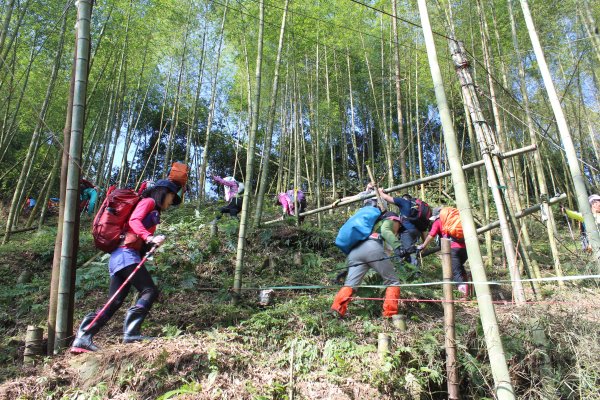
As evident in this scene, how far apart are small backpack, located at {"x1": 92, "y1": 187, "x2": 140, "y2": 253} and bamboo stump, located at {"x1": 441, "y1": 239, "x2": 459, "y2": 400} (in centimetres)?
246

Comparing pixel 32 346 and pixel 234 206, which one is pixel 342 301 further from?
pixel 234 206

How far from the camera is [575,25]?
7.57 meters

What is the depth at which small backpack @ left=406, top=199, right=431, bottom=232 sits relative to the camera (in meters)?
5.86

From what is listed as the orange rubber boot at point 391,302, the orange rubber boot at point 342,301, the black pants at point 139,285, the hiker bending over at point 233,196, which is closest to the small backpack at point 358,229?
the orange rubber boot at point 342,301

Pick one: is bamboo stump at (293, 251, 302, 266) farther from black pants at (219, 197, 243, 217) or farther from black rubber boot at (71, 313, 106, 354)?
black rubber boot at (71, 313, 106, 354)

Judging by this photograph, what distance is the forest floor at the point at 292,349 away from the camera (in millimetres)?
2750

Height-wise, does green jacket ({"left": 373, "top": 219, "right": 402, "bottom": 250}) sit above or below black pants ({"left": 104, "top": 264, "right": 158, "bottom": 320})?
above

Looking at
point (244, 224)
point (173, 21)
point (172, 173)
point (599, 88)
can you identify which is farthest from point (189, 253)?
point (599, 88)

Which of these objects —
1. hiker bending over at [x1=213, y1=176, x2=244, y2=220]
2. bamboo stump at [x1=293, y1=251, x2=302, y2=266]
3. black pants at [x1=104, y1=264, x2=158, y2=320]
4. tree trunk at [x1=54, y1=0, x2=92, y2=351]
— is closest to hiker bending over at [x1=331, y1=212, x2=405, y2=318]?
black pants at [x1=104, y1=264, x2=158, y2=320]

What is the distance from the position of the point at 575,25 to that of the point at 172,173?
7963 millimetres

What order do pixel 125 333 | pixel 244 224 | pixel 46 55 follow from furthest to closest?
pixel 46 55, pixel 244 224, pixel 125 333

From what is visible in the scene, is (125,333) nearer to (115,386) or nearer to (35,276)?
(115,386)

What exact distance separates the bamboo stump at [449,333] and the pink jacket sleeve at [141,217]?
2.25 metres

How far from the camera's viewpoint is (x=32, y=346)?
288cm
